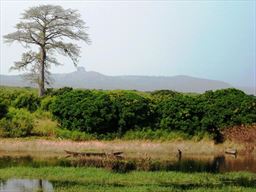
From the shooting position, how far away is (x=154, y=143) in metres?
44.1

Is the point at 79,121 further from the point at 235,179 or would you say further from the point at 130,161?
the point at 235,179

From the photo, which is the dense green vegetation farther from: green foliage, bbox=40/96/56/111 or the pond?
the pond

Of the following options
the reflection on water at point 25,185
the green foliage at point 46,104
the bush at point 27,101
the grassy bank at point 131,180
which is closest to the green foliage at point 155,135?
the green foliage at point 46,104

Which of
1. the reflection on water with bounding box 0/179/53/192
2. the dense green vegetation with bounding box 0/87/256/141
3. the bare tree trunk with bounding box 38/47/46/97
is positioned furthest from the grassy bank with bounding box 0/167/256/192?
the bare tree trunk with bounding box 38/47/46/97

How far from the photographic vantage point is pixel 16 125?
45062 mm

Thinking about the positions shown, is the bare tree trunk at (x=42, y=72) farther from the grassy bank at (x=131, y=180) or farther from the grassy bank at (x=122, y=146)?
the grassy bank at (x=131, y=180)

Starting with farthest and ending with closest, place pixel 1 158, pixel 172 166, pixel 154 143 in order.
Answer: pixel 154 143
pixel 1 158
pixel 172 166

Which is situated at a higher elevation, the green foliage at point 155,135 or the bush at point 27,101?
the bush at point 27,101

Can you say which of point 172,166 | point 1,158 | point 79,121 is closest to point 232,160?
point 172,166

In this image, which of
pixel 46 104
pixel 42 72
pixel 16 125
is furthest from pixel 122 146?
pixel 42 72

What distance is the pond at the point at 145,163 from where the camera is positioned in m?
34.6

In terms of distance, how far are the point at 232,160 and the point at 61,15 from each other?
31154 mm

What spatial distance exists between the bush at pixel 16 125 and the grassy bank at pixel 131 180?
1234 cm

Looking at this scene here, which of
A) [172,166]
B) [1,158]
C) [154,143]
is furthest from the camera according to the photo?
[154,143]
